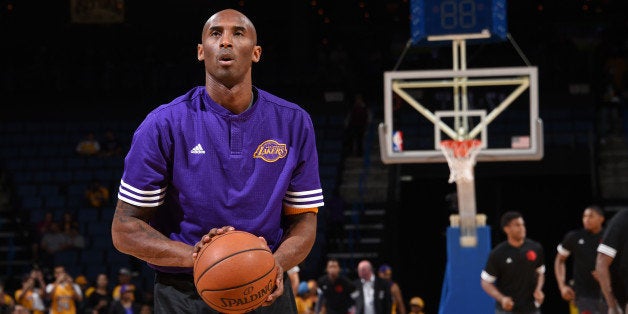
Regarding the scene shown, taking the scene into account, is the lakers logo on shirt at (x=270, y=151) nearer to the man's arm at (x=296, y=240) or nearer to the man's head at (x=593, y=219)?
the man's arm at (x=296, y=240)

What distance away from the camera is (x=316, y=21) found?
26.6 meters

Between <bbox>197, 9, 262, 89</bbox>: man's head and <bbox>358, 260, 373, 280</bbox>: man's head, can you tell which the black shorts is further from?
<bbox>358, 260, 373, 280</bbox>: man's head

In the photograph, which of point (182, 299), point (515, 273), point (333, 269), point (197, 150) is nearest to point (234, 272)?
point (182, 299)

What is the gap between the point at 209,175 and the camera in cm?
359

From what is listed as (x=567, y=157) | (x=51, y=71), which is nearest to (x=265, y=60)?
(x=51, y=71)

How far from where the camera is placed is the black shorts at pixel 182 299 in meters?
3.61

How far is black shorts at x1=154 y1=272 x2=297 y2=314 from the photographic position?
142 inches

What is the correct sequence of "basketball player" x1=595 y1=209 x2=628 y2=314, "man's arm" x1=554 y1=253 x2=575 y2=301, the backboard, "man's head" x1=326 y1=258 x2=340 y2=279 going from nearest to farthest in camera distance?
"basketball player" x1=595 y1=209 x2=628 y2=314 < "man's arm" x1=554 y1=253 x2=575 y2=301 < the backboard < "man's head" x1=326 y1=258 x2=340 y2=279

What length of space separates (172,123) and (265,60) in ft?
70.4

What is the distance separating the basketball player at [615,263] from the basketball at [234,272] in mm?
4316

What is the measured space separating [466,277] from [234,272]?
10.1m

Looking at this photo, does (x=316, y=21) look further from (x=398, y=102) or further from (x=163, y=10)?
(x=398, y=102)

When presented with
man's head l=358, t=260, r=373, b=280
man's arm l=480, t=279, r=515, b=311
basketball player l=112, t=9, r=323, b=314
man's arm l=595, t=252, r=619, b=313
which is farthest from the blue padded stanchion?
basketball player l=112, t=9, r=323, b=314

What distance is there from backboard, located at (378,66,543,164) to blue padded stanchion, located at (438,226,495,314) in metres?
1.16
